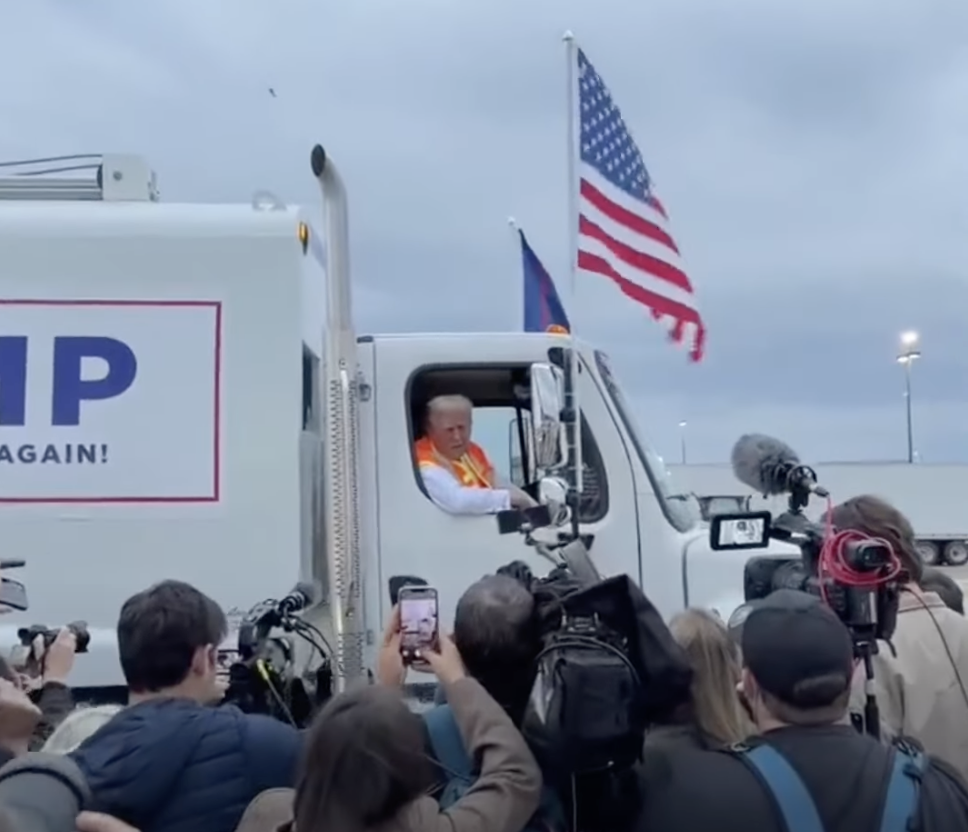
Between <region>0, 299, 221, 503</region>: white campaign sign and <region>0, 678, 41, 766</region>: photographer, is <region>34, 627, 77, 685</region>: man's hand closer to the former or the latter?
<region>0, 299, 221, 503</region>: white campaign sign

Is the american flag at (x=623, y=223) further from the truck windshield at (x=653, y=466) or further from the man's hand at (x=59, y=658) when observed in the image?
the man's hand at (x=59, y=658)

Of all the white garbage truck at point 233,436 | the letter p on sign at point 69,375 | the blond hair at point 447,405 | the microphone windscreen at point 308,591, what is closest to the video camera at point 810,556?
the white garbage truck at point 233,436

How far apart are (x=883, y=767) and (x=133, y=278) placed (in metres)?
3.60

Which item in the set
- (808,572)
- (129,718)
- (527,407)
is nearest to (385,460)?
(527,407)

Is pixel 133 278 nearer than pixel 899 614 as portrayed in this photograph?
No

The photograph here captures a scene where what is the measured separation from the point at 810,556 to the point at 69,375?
2.79m

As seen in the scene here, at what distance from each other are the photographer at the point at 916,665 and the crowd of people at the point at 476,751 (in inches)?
31.6

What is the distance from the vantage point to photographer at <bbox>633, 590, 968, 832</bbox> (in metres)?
2.75

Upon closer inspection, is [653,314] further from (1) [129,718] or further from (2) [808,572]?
(1) [129,718]

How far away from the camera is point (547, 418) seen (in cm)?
530

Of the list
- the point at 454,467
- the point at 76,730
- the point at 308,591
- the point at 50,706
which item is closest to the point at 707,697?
the point at 76,730

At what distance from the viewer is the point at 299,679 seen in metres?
5.26

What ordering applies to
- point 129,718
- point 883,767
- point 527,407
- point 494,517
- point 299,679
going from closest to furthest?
point 883,767, point 129,718, point 299,679, point 494,517, point 527,407

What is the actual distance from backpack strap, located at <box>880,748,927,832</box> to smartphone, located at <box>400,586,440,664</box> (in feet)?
3.80
